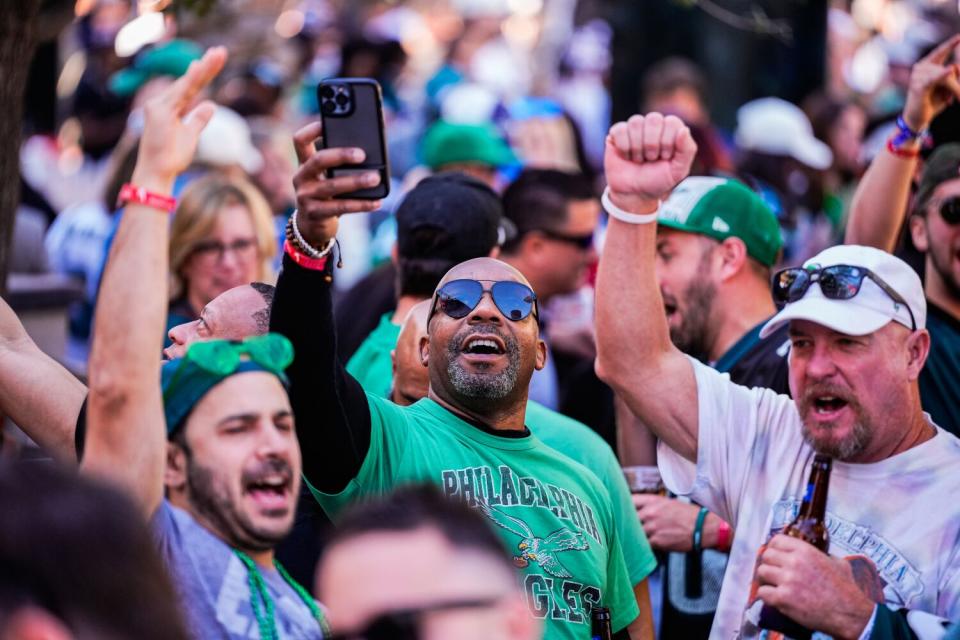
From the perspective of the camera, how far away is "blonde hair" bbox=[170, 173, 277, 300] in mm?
6426

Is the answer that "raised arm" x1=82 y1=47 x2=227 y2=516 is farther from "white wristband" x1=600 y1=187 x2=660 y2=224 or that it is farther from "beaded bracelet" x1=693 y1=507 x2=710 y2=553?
"beaded bracelet" x1=693 y1=507 x2=710 y2=553

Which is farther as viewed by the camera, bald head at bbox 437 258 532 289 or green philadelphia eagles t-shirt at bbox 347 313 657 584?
green philadelphia eagles t-shirt at bbox 347 313 657 584

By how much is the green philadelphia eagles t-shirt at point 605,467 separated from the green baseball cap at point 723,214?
1176mm

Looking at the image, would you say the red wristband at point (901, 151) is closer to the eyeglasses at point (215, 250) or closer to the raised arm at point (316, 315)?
the eyeglasses at point (215, 250)

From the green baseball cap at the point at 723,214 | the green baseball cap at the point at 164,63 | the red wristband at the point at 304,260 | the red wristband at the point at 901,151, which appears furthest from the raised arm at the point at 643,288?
the green baseball cap at the point at 164,63

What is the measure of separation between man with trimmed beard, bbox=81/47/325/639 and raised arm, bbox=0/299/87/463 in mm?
653

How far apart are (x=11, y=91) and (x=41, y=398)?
1.77 meters

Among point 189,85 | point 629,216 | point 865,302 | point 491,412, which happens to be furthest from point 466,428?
point 189,85

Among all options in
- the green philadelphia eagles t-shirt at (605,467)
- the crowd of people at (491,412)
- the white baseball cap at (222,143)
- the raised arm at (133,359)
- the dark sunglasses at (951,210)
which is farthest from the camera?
the white baseball cap at (222,143)

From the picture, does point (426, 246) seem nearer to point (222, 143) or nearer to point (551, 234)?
point (551, 234)

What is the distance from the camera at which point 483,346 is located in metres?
4.09

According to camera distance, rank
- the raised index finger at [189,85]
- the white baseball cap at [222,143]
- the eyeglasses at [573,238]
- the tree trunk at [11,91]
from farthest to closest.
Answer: the white baseball cap at [222,143] < the eyeglasses at [573,238] < the tree trunk at [11,91] < the raised index finger at [189,85]

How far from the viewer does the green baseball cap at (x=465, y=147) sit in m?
7.99

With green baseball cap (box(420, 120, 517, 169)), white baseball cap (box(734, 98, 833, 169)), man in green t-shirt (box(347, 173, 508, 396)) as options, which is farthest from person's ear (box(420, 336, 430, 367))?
white baseball cap (box(734, 98, 833, 169))
